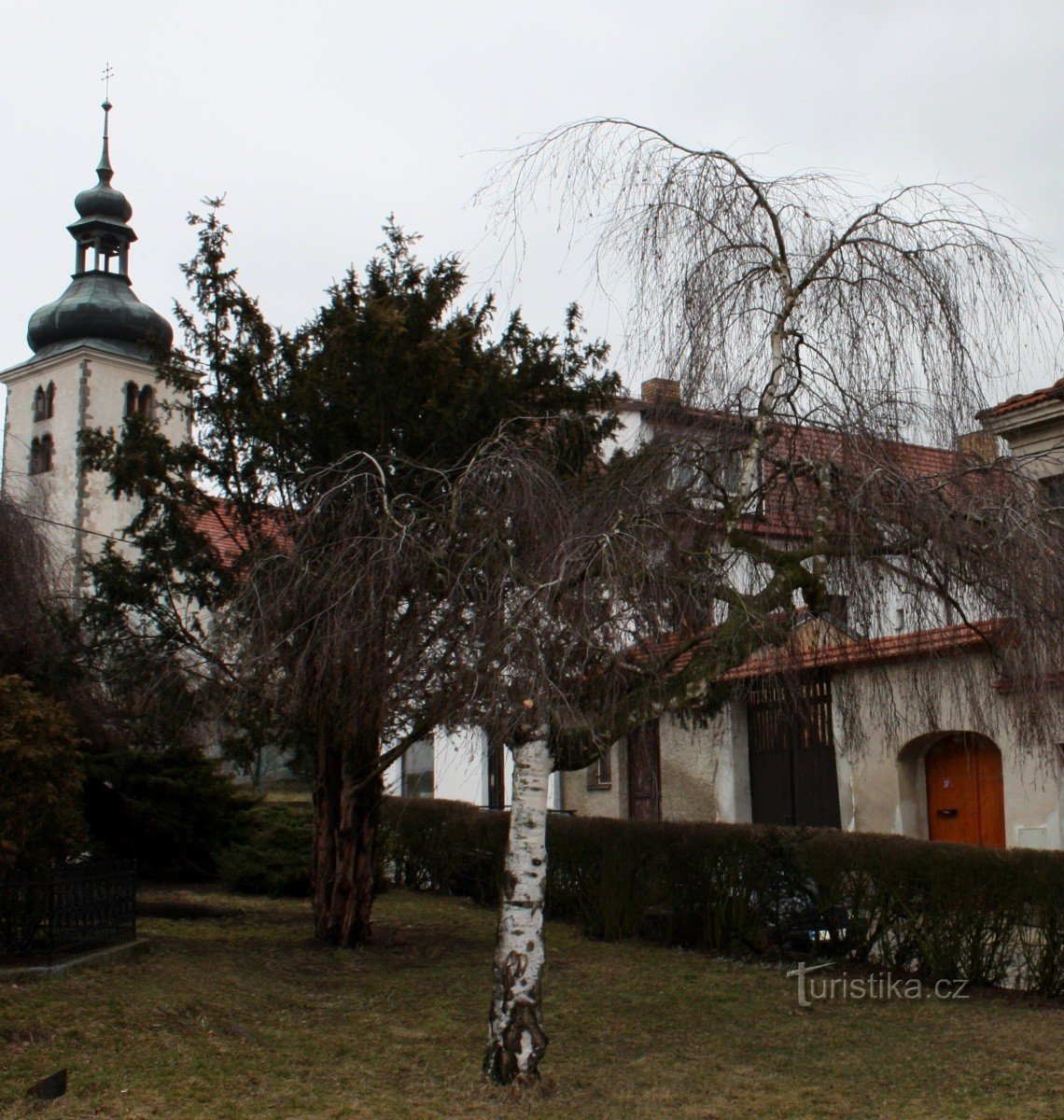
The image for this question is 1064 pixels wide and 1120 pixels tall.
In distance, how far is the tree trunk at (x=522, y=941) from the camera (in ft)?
24.5

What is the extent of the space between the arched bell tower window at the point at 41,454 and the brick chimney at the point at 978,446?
43.4m

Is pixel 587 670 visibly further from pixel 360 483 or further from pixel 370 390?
pixel 370 390

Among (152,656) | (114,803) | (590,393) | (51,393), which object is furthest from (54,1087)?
(51,393)

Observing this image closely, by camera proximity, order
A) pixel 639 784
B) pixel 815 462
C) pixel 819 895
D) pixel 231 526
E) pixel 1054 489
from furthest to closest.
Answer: pixel 639 784 < pixel 231 526 < pixel 819 895 < pixel 1054 489 < pixel 815 462

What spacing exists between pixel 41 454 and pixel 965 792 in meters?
40.8

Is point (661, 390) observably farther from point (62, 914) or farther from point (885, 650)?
point (62, 914)

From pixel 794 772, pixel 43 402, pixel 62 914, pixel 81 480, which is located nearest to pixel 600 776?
pixel 794 772

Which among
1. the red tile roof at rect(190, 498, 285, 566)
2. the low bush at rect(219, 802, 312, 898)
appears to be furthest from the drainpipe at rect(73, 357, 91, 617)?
the red tile roof at rect(190, 498, 285, 566)

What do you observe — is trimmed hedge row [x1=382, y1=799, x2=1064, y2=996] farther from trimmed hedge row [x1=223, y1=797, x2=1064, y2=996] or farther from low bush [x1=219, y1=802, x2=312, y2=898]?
low bush [x1=219, y1=802, x2=312, y2=898]

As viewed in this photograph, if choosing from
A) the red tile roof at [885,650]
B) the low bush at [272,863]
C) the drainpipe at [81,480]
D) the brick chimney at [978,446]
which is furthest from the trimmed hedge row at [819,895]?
the drainpipe at [81,480]

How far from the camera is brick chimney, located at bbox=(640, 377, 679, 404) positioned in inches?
344

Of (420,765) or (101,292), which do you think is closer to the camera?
(420,765)

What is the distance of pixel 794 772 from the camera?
18.3 m

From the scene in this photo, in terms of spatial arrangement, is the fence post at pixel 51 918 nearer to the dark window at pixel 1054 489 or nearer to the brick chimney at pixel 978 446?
the brick chimney at pixel 978 446
